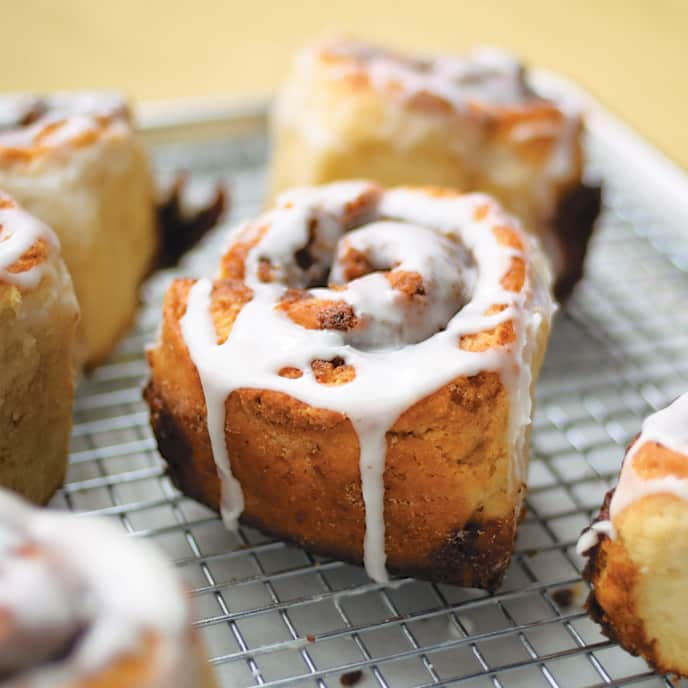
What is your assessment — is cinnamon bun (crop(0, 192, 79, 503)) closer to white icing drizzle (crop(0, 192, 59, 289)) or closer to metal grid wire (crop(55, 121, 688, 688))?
white icing drizzle (crop(0, 192, 59, 289))

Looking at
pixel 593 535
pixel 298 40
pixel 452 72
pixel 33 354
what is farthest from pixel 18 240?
pixel 298 40

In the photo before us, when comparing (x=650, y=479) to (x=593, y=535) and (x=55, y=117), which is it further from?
(x=55, y=117)

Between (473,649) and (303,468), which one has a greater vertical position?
(303,468)

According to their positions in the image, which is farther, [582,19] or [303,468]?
[582,19]

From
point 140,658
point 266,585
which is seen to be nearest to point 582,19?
point 266,585

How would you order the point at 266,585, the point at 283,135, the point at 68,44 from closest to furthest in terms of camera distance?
the point at 266,585 < the point at 283,135 < the point at 68,44

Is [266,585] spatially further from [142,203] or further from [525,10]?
[525,10]

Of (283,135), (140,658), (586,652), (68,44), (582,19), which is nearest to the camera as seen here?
(140,658)

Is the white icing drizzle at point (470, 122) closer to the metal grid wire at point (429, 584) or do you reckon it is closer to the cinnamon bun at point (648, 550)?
the metal grid wire at point (429, 584)
